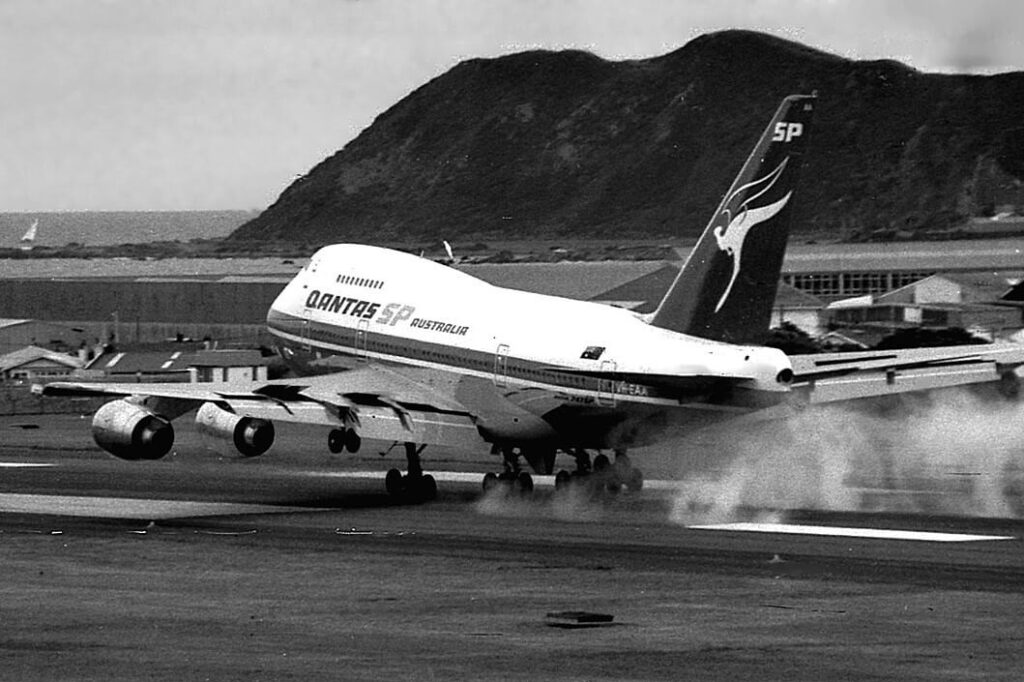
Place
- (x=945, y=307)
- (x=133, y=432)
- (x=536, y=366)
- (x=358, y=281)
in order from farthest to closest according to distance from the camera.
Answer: (x=945, y=307), (x=358, y=281), (x=133, y=432), (x=536, y=366)

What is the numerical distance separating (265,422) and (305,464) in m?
13.8

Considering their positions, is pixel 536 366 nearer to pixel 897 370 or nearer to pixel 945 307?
pixel 897 370

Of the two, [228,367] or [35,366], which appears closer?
[228,367]

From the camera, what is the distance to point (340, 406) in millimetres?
48031

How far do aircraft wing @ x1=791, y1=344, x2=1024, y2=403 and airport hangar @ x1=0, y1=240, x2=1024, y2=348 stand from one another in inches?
2131

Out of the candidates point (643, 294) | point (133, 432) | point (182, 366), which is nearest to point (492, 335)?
point (133, 432)

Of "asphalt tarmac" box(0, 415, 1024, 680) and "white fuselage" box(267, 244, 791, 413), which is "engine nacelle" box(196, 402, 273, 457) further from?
"white fuselage" box(267, 244, 791, 413)

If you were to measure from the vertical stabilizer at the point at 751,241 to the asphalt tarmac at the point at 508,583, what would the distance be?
4.34 metres

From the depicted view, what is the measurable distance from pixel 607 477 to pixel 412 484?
479 cm

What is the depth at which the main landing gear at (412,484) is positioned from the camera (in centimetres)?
4912

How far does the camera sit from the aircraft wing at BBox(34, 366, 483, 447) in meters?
47.8

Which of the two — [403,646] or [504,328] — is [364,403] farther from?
[403,646]

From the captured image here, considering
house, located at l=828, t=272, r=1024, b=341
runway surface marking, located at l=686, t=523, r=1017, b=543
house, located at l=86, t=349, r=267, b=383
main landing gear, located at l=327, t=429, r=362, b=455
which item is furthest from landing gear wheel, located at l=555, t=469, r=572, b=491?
house, located at l=828, t=272, r=1024, b=341

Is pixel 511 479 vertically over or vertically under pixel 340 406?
under
